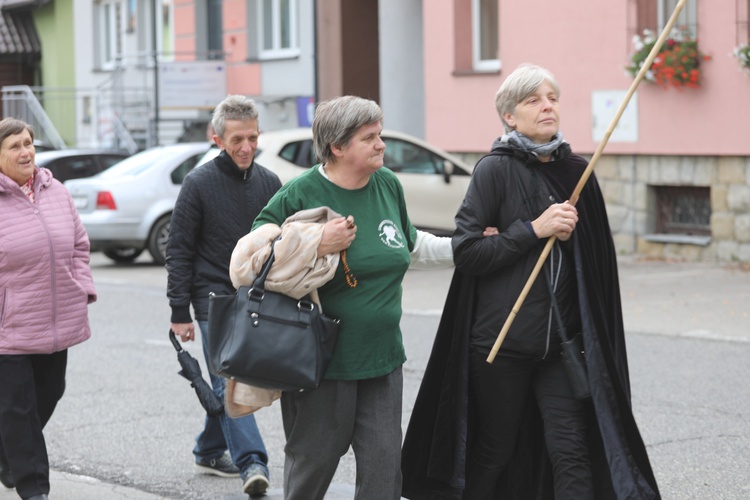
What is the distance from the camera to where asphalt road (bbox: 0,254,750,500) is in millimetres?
6367

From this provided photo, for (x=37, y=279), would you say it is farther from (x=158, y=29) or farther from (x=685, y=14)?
(x=158, y=29)

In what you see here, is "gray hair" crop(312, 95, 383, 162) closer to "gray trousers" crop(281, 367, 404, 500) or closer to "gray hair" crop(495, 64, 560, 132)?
"gray hair" crop(495, 64, 560, 132)

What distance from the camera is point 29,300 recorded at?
565cm

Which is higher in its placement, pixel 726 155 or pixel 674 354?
pixel 726 155

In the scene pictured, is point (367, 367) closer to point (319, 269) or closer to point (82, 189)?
point (319, 269)

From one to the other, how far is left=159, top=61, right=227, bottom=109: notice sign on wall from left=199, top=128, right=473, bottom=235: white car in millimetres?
9082

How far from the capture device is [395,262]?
14.3 ft

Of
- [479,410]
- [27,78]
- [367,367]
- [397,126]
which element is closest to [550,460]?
[479,410]

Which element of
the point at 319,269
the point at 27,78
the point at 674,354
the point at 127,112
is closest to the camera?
the point at 319,269

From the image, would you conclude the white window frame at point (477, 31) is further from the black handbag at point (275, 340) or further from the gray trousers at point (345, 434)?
the black handbag at point (275, 340)

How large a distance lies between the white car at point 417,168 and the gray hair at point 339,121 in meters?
10.4

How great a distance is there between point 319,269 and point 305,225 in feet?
0.47

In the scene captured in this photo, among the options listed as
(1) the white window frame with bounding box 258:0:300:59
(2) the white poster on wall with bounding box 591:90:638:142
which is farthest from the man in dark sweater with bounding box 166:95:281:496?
(1) the white window frame with bounding box 258:0:300:59

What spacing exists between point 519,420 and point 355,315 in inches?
30.1
